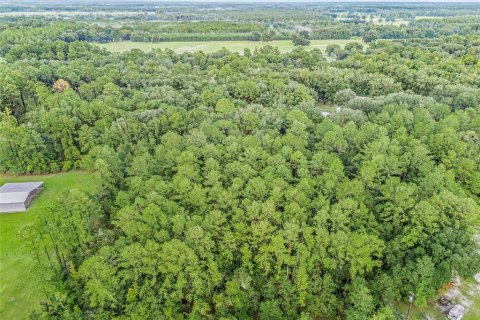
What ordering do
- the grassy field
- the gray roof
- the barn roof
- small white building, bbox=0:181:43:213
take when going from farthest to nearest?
the grassy field → the gray roof → the barn roof → small white building, bbox=0:181:43:213

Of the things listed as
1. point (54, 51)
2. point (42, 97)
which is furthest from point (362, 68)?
point (54, 51)

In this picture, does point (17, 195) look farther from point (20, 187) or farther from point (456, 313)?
point (456, 313)

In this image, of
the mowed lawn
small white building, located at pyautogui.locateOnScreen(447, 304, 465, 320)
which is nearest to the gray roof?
the mowed lawn

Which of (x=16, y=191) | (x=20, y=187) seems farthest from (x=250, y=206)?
(x=20, y=187)

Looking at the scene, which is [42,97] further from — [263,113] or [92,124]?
[263,113]

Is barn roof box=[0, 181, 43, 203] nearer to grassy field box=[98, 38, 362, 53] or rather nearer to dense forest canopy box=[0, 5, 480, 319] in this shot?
dense forest canopy box=[0, 5, 480, 319]

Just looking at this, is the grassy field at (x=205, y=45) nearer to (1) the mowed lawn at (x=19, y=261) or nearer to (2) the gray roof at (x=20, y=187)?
(1) the mowed lawn at (x=19, y=261)
